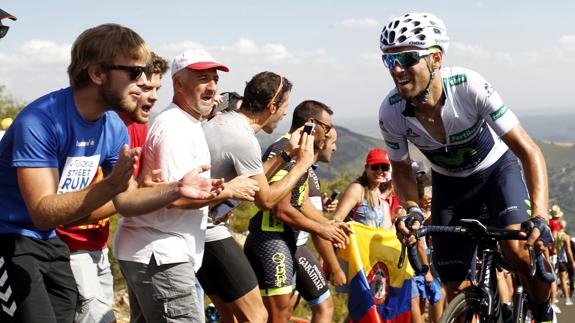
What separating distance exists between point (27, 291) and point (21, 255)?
0.19m

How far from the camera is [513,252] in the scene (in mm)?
4922

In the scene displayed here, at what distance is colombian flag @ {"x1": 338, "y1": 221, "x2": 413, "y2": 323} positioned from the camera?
736 cm

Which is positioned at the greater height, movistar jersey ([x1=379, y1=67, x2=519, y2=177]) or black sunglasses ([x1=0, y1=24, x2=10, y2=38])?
black sunglasses ([x1=0, y1=24, x2=10, y2=38])

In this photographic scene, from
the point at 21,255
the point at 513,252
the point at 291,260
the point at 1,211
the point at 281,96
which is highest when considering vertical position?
the point at 281,96

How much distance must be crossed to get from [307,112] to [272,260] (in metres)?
1.53

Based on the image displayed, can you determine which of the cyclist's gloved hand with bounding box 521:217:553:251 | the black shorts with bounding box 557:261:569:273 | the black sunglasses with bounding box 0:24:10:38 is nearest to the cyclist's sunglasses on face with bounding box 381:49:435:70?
the cyclist's gloved hand with bounding box 521:217:553:251

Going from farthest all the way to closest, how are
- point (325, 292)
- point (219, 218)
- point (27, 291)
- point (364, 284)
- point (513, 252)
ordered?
point (364, 284) < point (325, 292) < point (219, 218) < point (513, 252) < point (27, 291)

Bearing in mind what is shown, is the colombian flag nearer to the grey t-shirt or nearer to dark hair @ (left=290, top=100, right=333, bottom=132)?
dark hair @ (left=290, top=100, right=333, bottom=132)

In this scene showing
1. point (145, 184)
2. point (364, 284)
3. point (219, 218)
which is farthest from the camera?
point (364, 284)

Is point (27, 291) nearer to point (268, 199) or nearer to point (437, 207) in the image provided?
point (268, 199)

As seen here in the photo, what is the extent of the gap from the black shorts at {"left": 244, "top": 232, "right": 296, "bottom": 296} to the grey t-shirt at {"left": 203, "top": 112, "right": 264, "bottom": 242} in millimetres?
828

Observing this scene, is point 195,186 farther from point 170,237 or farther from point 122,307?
point 122,307

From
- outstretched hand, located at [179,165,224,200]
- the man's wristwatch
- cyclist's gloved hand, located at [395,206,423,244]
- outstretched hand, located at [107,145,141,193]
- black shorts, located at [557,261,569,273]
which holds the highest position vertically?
outstretched hand, located at [107,145,141,193]

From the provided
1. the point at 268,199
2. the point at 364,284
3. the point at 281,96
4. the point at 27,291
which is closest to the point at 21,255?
the point at 27,291
